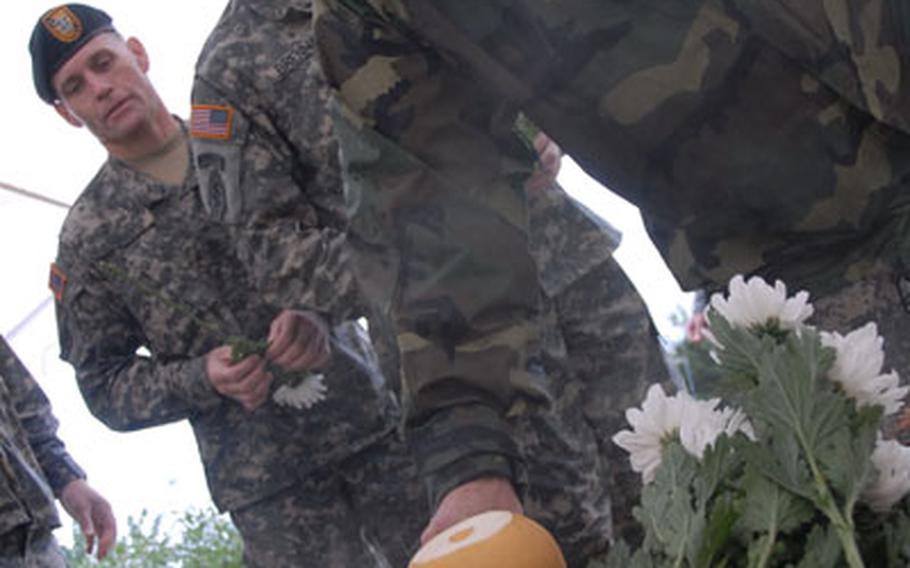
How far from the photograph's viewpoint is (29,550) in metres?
4.23

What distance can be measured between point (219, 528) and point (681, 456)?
656cm

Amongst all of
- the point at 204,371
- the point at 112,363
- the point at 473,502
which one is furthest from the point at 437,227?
the point at 112,363

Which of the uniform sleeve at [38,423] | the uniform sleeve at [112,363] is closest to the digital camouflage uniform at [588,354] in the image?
the uniform sleeve at [112,363]

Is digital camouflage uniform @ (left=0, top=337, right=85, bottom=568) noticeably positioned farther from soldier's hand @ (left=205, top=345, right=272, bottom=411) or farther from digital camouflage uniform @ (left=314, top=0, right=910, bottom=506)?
digital camouflage uniform @ (left=314, top=0, right=910, bottom=506)

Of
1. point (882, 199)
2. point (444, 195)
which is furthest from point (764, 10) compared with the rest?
point (444, 195)

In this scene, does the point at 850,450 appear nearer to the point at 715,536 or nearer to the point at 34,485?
the point at 715,536

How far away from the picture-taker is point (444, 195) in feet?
5.95

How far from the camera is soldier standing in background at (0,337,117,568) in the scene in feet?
13.7

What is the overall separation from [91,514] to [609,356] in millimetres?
1827

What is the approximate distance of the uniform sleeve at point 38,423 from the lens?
184 inches

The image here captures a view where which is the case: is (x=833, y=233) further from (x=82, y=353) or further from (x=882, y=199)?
(x=82, y=353)

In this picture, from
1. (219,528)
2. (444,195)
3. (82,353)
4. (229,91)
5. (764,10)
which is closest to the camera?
(764,10)

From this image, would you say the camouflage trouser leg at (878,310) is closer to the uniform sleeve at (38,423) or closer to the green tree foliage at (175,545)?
the uniform sleeve at (38,423)

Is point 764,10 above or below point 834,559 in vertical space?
above
